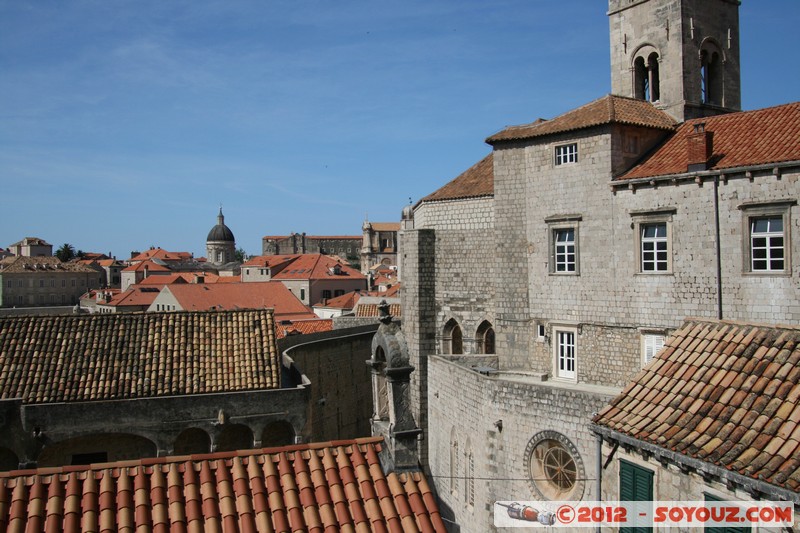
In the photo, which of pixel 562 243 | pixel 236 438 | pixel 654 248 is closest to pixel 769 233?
pixel 654 248

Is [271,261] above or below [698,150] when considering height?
below

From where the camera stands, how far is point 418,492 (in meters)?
8.28

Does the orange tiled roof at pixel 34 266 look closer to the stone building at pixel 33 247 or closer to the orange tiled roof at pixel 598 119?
the stone building at pixel 33 247

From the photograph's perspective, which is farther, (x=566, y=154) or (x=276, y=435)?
(x=566, y=154)

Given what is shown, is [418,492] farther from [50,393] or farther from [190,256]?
[190,256]

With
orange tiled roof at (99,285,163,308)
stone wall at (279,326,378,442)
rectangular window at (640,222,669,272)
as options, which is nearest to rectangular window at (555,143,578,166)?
rectangular window at (640,222,669,272)

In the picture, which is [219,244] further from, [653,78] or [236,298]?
[653,78]

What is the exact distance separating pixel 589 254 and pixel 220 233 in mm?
126574

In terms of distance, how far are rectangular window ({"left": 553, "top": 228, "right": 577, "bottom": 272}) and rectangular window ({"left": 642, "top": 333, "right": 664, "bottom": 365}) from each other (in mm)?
3047

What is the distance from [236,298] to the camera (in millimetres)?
55812

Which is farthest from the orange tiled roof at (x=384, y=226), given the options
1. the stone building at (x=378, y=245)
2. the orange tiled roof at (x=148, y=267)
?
the orange tiled roof at (x=148, y=267)

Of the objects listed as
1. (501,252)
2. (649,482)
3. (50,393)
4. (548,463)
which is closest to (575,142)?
(501,252)

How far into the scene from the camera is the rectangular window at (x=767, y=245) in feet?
56.2

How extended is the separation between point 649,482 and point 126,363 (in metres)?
14.8
